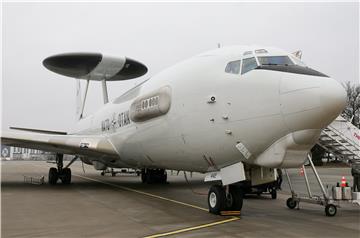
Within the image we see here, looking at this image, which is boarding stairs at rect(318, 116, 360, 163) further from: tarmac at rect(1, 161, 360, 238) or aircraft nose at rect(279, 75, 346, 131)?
aircraft nose at rect(279, 75, 346, 131)

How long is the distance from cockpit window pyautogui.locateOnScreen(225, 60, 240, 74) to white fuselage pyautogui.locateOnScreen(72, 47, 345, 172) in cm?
10

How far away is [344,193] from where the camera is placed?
10.4m

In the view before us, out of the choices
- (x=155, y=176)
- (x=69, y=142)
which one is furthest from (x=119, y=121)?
(x=155, y=176)

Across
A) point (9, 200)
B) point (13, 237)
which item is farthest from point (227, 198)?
point (9, 200)

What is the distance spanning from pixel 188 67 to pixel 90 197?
6.32 metres

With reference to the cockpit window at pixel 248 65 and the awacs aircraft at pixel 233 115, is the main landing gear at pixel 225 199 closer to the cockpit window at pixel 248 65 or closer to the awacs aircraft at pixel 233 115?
the awacs aircraft at pixel 233 115

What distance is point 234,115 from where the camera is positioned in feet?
29.1

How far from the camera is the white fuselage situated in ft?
25.7

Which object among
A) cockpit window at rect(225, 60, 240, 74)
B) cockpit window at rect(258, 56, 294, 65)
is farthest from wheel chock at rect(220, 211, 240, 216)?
cockpit window at rect(258, 56, 294, 65)

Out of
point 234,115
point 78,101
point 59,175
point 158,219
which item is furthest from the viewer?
point 78,101

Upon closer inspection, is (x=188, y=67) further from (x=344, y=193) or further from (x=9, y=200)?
(x=9, y=200)

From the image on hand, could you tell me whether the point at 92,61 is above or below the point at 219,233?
above

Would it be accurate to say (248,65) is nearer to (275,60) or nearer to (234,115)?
(275,60)

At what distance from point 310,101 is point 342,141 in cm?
606
